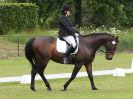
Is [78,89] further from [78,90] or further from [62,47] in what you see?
[62,47]

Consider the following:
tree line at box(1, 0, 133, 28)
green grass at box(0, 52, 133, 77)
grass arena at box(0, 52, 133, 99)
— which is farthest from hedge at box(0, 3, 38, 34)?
grass arena at box(0, 52, 133, 99)

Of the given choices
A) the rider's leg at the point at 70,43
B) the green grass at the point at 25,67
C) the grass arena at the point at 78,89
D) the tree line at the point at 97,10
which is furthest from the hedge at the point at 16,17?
the rider's leg at the point at 70,43

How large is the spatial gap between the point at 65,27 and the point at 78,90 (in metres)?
2.03

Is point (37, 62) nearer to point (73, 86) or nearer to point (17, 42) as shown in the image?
point (73, 86)

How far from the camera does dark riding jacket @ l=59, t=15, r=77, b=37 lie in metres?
16.2

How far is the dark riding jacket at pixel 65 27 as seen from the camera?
1625 centimetres

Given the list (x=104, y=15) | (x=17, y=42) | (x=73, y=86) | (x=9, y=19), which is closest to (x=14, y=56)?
(x=17, y=42)

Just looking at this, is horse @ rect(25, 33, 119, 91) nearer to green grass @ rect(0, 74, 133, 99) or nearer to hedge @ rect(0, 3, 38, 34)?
green grass @ rect(0, 74, 133, 99)

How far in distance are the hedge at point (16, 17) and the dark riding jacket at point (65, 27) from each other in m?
25.3

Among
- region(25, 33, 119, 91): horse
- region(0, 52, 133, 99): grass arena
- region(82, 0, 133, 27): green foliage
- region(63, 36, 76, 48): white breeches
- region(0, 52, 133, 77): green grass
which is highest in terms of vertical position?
region(63, 36, 76, 48): white breeches

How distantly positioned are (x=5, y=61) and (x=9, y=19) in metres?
10.5

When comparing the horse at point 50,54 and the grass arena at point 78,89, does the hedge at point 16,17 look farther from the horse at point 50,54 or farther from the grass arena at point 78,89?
the horse at point 50,54

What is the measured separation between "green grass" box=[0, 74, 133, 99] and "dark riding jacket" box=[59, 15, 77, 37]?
1791mm

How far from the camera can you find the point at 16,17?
42.0m
